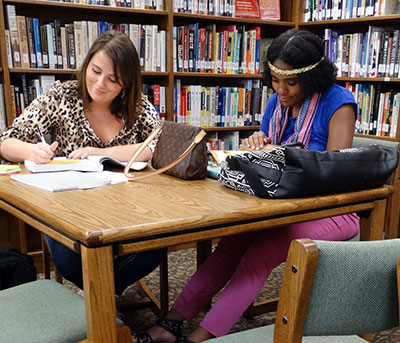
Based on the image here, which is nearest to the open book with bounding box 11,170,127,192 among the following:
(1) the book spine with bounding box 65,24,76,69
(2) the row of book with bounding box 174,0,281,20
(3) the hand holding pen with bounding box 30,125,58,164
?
(3) the hand holding pen with bounding box 30,125,58,164

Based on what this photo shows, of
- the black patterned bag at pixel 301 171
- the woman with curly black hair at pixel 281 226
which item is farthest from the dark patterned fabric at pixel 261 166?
the woman with curly black hair at pixel 281 226

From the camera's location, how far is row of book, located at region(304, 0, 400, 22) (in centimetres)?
279

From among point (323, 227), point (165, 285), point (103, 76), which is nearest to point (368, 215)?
point (323, 227)

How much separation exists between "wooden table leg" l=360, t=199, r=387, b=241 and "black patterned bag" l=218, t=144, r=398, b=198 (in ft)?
0.39

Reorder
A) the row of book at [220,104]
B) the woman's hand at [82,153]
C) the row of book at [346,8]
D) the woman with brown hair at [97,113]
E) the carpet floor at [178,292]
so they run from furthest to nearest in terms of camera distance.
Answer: the row of book at [220,104]
the row of book at [346,8]
the carpet floor at [178,292]
the woman with brown hair at [97,113]
the woman's hand at [82,153]

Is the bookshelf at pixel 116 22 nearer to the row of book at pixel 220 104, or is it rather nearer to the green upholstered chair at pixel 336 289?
the row of book at pixel 220 104

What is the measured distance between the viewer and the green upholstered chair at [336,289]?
711 mm

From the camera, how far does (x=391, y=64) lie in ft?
9.16

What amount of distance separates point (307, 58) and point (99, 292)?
1.28m

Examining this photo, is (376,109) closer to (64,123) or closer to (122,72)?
(122,72)

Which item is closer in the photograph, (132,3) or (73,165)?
(73,165)

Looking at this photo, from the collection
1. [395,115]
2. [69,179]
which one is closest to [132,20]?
[395,115]

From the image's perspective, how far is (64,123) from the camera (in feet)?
6.09

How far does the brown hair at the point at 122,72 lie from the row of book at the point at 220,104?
41.8 inches
